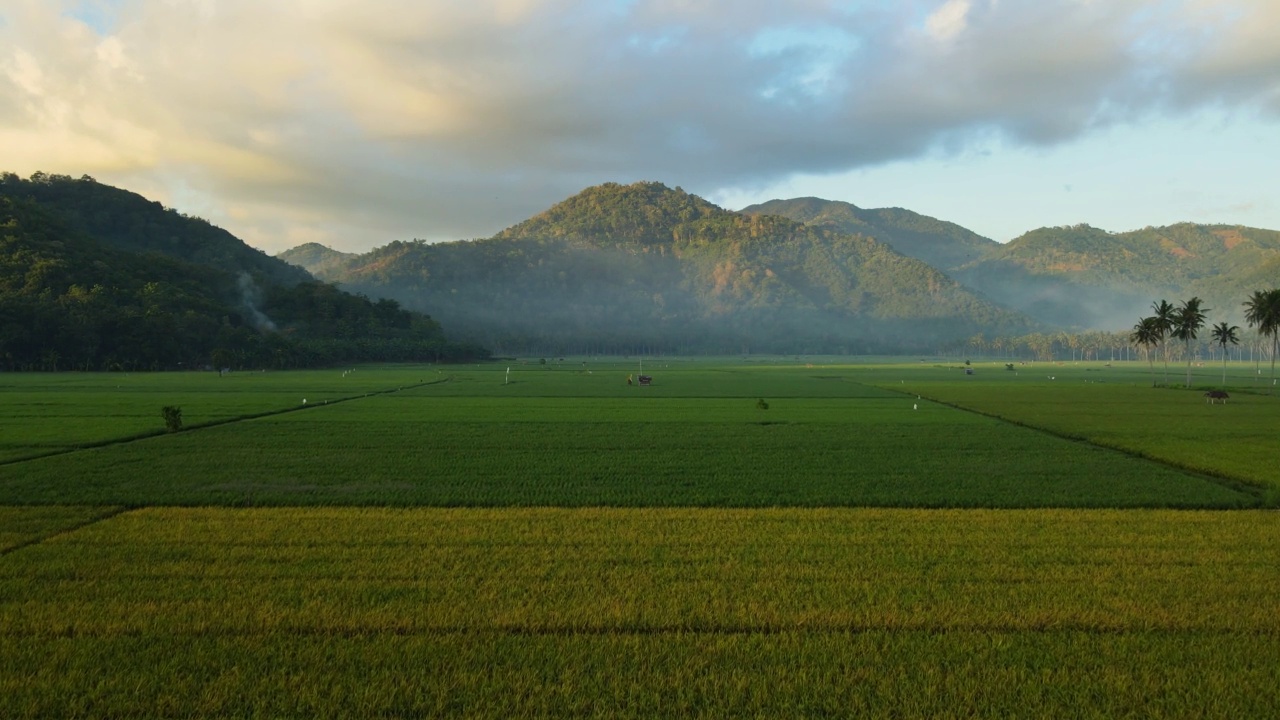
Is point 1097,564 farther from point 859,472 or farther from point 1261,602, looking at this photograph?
point 859,472

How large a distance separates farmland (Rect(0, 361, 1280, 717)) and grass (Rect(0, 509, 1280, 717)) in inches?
1.6

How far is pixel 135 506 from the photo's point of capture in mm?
15734

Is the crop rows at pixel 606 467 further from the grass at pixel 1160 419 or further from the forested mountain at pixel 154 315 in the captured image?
the forested mountain at pixel 154 315

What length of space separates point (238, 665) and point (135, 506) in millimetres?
10241

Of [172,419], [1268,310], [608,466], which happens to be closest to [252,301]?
[172,419]

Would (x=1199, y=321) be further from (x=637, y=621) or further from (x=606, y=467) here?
(x=637, y=621)

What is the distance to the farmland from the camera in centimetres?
723

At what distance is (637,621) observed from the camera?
29.4ft

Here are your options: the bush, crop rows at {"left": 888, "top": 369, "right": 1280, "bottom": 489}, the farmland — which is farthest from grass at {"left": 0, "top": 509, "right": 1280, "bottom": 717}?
the bush

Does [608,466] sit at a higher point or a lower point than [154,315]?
lower

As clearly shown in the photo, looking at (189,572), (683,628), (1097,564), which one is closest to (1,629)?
(189,572)

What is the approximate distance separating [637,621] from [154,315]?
112612 millimetres

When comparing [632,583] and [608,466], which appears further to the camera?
[608,466]

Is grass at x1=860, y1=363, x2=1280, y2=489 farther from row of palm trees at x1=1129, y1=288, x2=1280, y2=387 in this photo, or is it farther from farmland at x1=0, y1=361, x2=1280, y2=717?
row of palm trees at x1=1129, y1=288, x2=1280, y2=387
